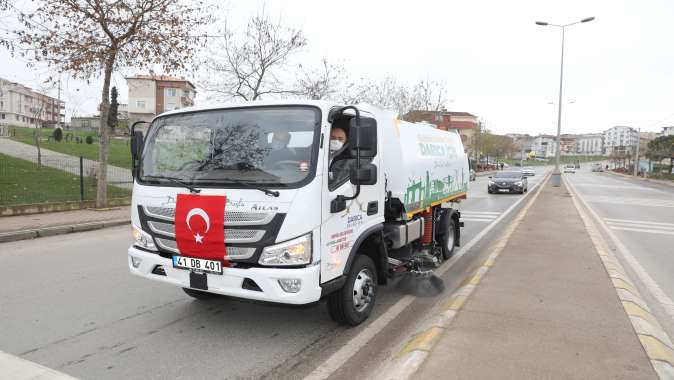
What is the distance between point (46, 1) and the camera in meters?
11.6

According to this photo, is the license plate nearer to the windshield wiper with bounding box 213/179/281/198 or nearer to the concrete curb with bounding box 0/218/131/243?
the windshield wiper with bounding box 213/179/281/198

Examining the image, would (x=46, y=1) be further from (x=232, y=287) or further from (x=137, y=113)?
(x=137, y=113)

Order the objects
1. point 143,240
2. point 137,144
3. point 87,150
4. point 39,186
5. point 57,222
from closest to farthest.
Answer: point 143,240
point 137,144
point 57,222
point 39,186
point 87,150

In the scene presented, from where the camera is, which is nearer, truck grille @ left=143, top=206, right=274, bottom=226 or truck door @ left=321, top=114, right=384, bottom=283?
truck grille @ left=143, top=206, right=274, bottom=226

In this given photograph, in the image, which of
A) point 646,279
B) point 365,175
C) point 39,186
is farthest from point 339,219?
point 39,186

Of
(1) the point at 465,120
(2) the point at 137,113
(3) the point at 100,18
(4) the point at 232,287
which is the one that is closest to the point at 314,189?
(4) the point at 232,287

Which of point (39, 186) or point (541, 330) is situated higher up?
point (39, 186)

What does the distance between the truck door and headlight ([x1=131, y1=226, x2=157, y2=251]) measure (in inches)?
65.4

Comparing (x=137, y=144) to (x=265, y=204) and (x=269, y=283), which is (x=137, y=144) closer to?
(x=265, y=204)

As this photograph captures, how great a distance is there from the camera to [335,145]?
3984 mm

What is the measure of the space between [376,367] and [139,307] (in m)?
2.84

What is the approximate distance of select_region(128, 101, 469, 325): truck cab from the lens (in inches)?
139

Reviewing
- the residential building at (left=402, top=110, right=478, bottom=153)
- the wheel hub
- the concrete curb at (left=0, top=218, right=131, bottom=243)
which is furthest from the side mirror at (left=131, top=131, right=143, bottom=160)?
the concrete curb at (left=0, top=218, right=131, bottom=243)

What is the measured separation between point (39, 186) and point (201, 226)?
13.9 metres
